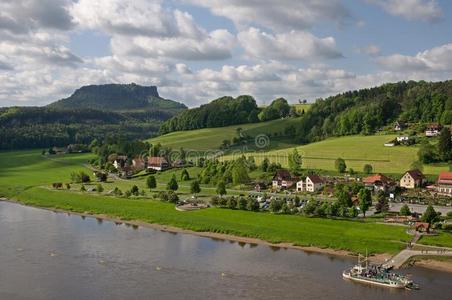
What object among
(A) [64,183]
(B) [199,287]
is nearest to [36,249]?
(B) [199,287]

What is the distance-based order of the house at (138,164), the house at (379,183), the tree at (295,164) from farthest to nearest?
the house at (138,164), the tree at (295,164), the house at (379,183)

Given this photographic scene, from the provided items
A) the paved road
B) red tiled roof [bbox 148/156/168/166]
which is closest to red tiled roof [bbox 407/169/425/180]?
the paved road

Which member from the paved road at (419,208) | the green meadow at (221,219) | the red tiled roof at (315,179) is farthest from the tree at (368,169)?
the green meadow at (221,219)

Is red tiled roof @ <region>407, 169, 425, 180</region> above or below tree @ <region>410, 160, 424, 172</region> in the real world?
below

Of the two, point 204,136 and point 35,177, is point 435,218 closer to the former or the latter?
point 35,177

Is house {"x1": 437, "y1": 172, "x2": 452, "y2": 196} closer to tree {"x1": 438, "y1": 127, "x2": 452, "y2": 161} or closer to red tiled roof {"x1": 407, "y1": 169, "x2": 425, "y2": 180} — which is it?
red tiled roof {"x1": 407, "y1": 169, "x2": 425, "y2": 180}

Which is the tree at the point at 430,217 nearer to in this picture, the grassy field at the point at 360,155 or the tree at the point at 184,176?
the grassy field at the point at 360,155
